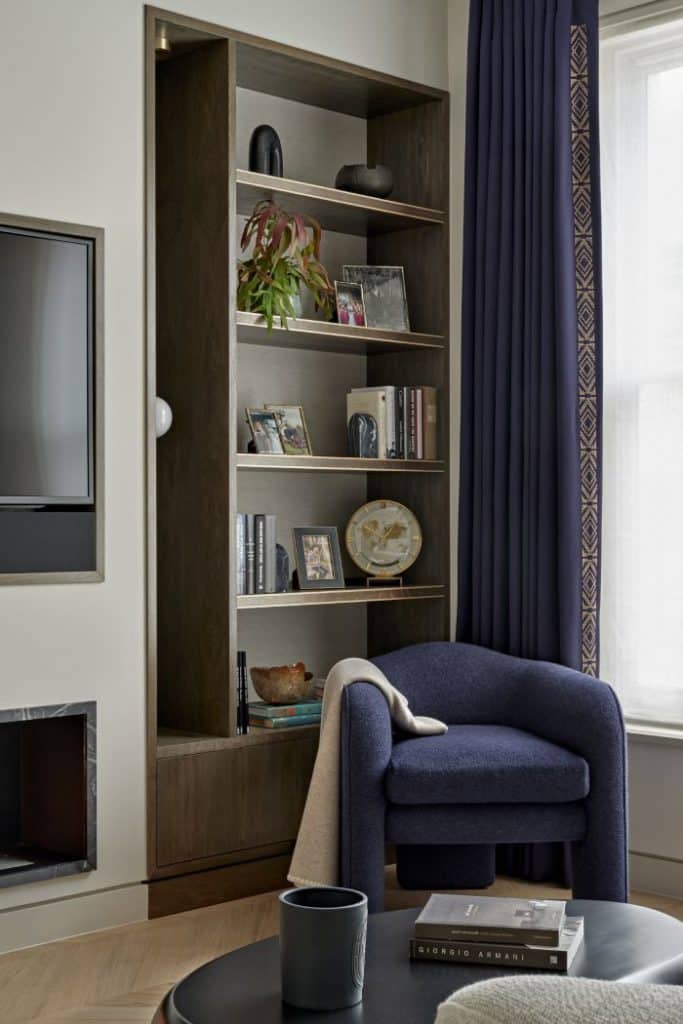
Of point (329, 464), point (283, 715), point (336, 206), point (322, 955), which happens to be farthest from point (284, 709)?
point (322, 955)

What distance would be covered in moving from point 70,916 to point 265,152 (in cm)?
222

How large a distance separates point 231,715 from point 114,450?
2.69 feet

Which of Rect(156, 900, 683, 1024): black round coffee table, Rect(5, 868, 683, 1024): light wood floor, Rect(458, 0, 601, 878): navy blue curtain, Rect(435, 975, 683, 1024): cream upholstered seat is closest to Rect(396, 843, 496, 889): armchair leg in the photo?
Rect(5, 868, 683, 1024): light wood floor

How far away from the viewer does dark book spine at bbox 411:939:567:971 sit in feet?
5.92

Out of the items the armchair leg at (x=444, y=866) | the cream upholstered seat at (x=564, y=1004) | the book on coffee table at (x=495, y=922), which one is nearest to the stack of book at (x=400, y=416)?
the armchair leg at (x=444, y=866)

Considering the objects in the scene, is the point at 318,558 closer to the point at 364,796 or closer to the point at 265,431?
the point at 265,431

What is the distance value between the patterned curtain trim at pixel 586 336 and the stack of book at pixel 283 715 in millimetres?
806

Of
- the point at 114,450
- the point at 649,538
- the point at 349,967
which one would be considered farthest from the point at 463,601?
the point at 349,967

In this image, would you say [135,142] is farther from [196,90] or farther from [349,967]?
[349,967]

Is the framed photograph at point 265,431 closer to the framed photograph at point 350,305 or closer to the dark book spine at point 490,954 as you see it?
the framed photograph at point 350,305

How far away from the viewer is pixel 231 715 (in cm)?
359

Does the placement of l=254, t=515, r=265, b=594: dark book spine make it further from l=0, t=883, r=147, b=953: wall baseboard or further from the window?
the window

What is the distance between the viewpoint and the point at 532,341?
381cm

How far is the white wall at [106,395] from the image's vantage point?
3.15 m
